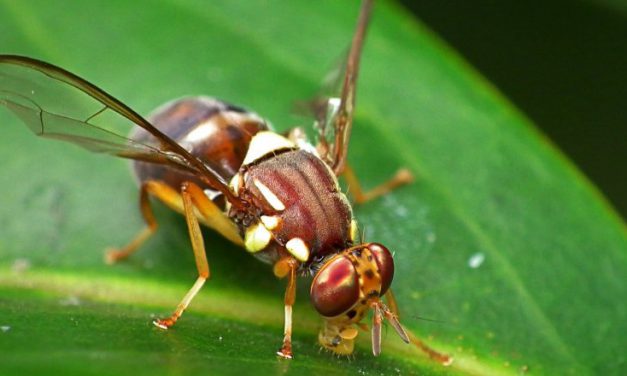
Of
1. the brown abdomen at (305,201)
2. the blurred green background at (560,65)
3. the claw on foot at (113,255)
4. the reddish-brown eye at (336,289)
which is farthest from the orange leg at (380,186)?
the blurred green background at (560,65)

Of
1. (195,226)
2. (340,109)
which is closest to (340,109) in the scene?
(340,109)

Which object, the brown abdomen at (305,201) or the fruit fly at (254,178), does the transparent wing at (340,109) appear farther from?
the brown abdomen at (305,201)

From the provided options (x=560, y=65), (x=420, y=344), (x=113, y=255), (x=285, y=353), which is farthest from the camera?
(x=560, y=65)

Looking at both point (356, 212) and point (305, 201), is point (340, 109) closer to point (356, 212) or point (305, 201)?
point (356, 212)

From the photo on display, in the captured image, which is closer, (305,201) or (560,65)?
(305,201)

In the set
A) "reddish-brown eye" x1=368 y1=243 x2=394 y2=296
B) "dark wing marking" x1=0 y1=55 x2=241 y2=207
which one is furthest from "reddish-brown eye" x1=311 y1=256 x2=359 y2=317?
"dark wing marking" x1=0 y1=55 x2=241 y2=207

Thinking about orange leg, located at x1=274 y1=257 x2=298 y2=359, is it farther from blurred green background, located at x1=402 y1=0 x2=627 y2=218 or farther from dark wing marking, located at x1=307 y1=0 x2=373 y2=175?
blurred green background, located at x1=402 y1=0 x2=627 y2=218

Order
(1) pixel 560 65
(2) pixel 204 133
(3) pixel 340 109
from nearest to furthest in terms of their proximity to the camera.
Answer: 1. (2) pixel 204 133
2. (3) pixel 340 109
3. (1) pixel 560 65

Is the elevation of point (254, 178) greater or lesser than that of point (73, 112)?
greater
